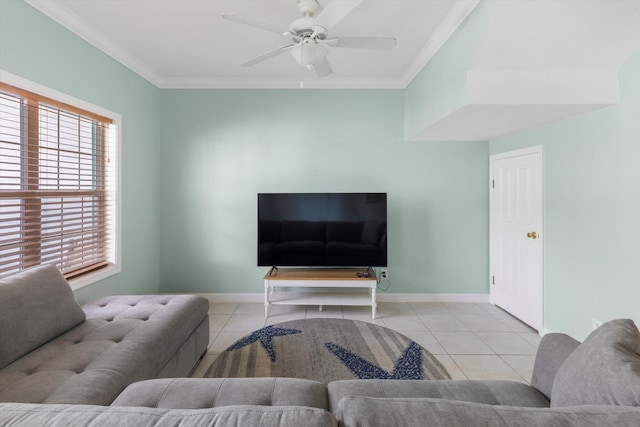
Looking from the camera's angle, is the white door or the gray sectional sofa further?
the white door

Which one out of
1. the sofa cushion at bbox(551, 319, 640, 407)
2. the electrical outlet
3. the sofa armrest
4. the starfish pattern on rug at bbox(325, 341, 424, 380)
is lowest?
the starfish pattern on rug at bbox(325, 341, 424, 380)

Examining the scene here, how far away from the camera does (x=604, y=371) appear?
96 cm

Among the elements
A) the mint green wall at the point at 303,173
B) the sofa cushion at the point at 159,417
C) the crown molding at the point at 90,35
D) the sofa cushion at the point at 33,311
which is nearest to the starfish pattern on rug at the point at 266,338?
the mint green wall at the point at 303,173

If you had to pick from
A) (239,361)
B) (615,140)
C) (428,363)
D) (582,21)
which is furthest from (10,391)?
(615,140)

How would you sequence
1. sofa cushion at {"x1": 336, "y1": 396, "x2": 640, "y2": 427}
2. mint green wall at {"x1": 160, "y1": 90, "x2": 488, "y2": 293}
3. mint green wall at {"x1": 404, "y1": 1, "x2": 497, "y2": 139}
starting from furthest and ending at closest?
mint green wall at {"x1": 160, "y1": 90, "x2": 488, "y2": 293} < mint green wall at {"x1": 404, "y1": 1, "x2": 497, "y2": 139} < sofa cushion at {"x1": 336, "y1": 396, "x2": 640, "y2": 427}

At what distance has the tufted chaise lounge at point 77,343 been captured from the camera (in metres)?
1.40

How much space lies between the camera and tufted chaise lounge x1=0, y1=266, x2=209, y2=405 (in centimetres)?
140

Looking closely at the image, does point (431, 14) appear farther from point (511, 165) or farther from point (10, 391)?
point (10, 391)

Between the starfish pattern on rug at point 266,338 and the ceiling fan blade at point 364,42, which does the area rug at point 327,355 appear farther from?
the ceiling fan blade at point 364,42

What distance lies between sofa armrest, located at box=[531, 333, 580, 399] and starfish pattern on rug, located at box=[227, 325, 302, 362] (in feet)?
5.88

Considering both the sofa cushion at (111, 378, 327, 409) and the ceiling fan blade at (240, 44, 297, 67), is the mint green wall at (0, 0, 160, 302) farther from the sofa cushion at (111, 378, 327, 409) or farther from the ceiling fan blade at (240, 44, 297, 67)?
the sofa cushion at (111, 378, 327, 409)

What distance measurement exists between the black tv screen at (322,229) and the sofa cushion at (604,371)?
7.96ft

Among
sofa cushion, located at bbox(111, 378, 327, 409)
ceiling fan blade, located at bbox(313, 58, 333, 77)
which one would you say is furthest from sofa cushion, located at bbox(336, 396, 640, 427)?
ceiling fan blade, located at bbox(313, 58, 333, 77)

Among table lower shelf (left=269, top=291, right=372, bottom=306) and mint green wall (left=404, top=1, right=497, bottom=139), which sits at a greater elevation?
mint green wall (left=404, top=1, right=497, bottom=139)
